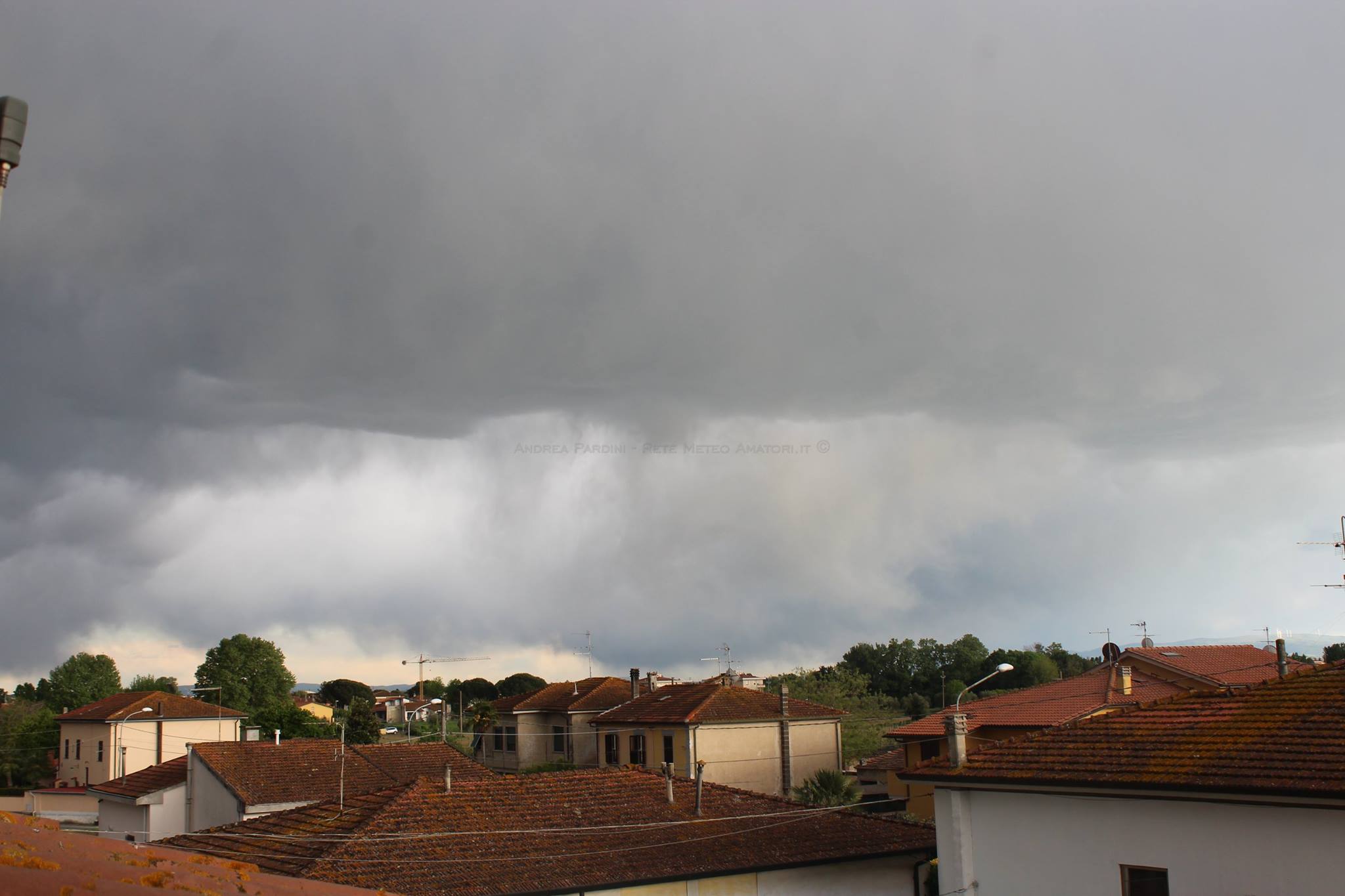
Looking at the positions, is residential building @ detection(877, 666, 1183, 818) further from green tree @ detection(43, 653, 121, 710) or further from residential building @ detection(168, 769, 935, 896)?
green tree @ detection(43, 653, 121, 710)

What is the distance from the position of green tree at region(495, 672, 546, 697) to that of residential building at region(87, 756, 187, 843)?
4514 inches

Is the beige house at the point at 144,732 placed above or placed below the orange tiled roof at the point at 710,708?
below

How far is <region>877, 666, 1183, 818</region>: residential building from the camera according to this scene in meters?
42.3

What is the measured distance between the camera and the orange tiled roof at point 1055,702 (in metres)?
42.2

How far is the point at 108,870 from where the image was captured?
838 cm

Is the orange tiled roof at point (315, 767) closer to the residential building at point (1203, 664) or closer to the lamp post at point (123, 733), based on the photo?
the residential building at point (1203, 664)

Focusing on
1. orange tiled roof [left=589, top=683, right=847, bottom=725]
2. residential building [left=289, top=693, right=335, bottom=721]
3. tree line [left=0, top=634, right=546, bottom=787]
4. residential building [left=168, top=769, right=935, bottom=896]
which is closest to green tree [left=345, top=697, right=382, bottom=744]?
tree line [left=0, top=634, right=546, bottom=787]

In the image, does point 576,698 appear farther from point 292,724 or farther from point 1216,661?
point 1216,661

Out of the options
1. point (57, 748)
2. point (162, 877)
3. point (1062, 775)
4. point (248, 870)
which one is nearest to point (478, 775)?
point (1062, 775)

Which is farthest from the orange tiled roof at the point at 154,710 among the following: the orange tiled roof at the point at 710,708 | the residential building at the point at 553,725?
the orange tiled roof at the point at 710,708

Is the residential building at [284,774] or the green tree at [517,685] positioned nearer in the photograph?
the residential building at [284,774]

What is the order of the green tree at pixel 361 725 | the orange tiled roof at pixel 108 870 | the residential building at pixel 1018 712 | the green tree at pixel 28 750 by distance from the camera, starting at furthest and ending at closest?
the green tree at pixel 28 750, the green tree at pixel 361 725, the residential building at pixel 1018 712, the orange tiled roof at pixel 108 870

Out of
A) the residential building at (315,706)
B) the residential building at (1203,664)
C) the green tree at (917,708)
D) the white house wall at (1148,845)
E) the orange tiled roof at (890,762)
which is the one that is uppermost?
the residential building at (1203,664)

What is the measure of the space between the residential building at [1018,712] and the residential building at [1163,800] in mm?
18866
